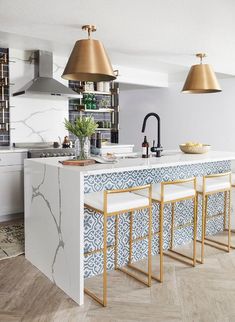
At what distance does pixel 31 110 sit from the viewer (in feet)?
18.5

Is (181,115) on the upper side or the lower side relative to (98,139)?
upper

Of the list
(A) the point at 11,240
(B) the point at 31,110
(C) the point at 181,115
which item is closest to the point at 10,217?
(A) the point at 11,240

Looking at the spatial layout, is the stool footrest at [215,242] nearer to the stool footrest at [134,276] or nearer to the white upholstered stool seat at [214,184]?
the white upholstered stool seat at [214,184]

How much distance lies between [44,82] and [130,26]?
5.99 feet

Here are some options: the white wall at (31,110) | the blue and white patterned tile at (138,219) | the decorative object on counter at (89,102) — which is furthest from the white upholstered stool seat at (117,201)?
the decorative object on counter at (89,102)

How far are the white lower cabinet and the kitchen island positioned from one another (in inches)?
62.4

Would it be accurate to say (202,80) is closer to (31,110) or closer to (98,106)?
(31,110)

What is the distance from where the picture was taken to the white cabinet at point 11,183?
468 cm

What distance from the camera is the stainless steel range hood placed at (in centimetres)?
516

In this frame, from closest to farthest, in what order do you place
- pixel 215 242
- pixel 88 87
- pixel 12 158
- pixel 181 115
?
pixel 215 242
pixel 12 158
pixel 88 87
pixel 181 115

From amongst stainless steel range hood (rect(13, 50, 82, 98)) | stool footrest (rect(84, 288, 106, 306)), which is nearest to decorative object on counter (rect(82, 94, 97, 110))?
stainless steel range hood (rect(13, 50, 82, 98))

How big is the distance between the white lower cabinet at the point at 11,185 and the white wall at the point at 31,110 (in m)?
A: 0.82

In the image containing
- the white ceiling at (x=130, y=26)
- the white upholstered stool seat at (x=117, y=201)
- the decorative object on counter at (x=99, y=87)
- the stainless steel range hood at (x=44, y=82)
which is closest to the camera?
the white upholstered stool seat at (x=117, y=201)

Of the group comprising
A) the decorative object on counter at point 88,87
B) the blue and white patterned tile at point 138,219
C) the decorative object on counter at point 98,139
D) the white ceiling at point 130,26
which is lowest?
the blue and white patterned tile at point 138,219
